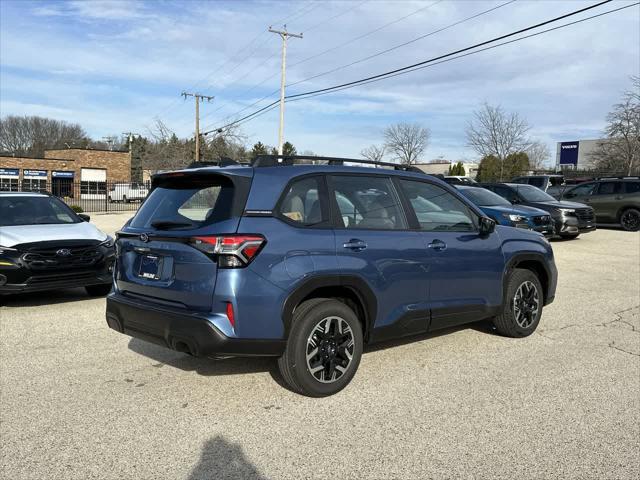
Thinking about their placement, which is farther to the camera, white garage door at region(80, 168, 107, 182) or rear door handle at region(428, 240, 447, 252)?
white garage door at region(80, 168, 107, 182)

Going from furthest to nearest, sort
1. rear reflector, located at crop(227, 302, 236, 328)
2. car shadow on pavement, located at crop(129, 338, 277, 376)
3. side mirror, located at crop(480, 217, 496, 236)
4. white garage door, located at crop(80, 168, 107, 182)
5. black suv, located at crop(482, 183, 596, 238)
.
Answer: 1. white garage door, located at crop(80, 168, 107, 182)
2. black suv, located at crop(482, 183, 596, 238)
3. side mirror, located at crop(480, 217, 496, 236)
4. car shadow on pavement, located at crop(129, 338, 277, 376)
5. rear reflector, located at crop(227, 302, 236, 328)

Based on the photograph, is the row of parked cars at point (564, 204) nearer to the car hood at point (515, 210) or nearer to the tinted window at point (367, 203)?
the car hood at point (515, 210)

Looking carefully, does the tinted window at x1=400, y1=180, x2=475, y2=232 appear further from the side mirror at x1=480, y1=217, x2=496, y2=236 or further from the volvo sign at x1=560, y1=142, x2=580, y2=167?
the volvo sign at x1=560, y1=142, x2=580, y2=167

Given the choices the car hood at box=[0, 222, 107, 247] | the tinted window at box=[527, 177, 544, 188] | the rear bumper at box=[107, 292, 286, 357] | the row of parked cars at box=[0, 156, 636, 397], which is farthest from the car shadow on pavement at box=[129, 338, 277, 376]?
the tinted window at box=[527, 177, 544, 188]

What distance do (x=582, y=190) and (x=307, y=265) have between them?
18.2 meters

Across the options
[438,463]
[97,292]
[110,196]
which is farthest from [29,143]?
[438,463]

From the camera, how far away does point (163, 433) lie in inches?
140

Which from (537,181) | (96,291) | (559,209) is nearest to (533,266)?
(96,291)

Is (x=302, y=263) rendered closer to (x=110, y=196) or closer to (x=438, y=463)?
(x=438, y=463)

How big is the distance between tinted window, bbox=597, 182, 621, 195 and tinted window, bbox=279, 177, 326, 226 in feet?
57.4

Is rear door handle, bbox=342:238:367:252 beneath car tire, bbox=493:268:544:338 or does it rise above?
above

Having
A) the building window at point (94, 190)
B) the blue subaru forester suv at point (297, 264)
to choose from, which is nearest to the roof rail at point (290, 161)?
the blue subaru forester suv at point (297, 264)

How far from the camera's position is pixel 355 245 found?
4.22 metres

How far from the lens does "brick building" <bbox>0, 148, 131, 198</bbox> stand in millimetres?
56062
